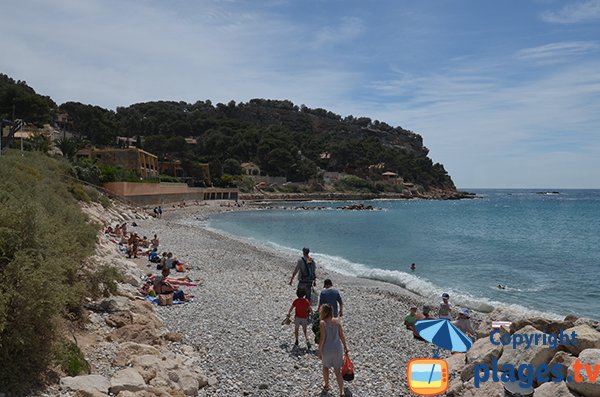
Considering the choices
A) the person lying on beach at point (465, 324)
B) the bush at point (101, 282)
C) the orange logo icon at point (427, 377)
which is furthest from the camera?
the person lying on beach at point (465, 324)

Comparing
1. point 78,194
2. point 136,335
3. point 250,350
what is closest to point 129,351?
point 136,335

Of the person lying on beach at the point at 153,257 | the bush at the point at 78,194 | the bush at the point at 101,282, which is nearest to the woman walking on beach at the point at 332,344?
the bush at the point at 101,282

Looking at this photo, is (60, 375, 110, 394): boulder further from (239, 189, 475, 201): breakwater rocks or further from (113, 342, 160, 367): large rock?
(239, 189, 475, 201): breakwater rocks

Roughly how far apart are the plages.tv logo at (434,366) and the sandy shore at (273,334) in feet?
1.43

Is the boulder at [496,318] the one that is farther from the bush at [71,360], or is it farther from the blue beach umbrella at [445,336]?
the bush at [71,360]

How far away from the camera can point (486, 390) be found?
6.30m

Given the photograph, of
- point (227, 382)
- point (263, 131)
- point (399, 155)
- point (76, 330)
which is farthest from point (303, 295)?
point (399, 155)

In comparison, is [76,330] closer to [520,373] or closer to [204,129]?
[520,373]

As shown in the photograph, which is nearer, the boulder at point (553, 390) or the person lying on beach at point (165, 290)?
the boulder at point (553, 390)

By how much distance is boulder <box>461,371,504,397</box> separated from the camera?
6145 mm

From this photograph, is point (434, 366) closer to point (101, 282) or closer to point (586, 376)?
point (586, 376)

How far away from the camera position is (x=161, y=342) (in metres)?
8.55

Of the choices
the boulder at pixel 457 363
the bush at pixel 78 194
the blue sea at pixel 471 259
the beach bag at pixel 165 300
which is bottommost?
the blue sea at pixel 471 259

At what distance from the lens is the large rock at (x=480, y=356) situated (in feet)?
23.8
